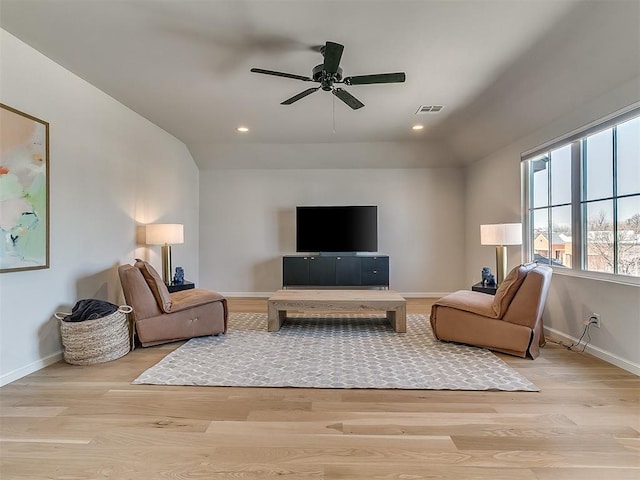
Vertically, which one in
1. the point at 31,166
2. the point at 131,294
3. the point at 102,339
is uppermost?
the point at 31,166

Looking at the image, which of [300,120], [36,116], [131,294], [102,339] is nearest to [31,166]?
[36,116]

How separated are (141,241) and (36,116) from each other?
1794 mm

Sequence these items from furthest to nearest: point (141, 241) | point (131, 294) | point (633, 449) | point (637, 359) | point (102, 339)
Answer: point (141, 241) < point (131, 294) < point (102, 339) < point (637, 359) < point (633, 449)

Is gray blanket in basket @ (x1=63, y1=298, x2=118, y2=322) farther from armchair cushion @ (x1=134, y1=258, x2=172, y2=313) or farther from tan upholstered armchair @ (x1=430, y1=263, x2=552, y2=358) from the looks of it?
tan upholstered armchair @ (x1=430, y1=263, x2=552, y2=358)

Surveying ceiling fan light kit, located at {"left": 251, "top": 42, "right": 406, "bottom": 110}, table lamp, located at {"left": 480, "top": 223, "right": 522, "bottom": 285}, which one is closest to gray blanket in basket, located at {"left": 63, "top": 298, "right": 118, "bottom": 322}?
ceiling fan light kit, located at {"left": 251, "top": 42, "right": 406, "bottom": 110}

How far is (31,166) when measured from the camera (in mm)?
2564

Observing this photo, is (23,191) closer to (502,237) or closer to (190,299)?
(190,299)

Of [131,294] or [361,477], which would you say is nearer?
[361,477]

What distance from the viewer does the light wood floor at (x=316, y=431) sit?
149 cm

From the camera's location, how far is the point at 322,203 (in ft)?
19.5

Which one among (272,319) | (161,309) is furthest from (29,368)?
(272,319)

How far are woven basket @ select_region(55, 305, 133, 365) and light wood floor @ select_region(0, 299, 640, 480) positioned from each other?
10.8 inches

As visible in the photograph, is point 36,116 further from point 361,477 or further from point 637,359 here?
point 637,359

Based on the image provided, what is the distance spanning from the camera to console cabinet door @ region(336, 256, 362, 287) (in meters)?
5.50
